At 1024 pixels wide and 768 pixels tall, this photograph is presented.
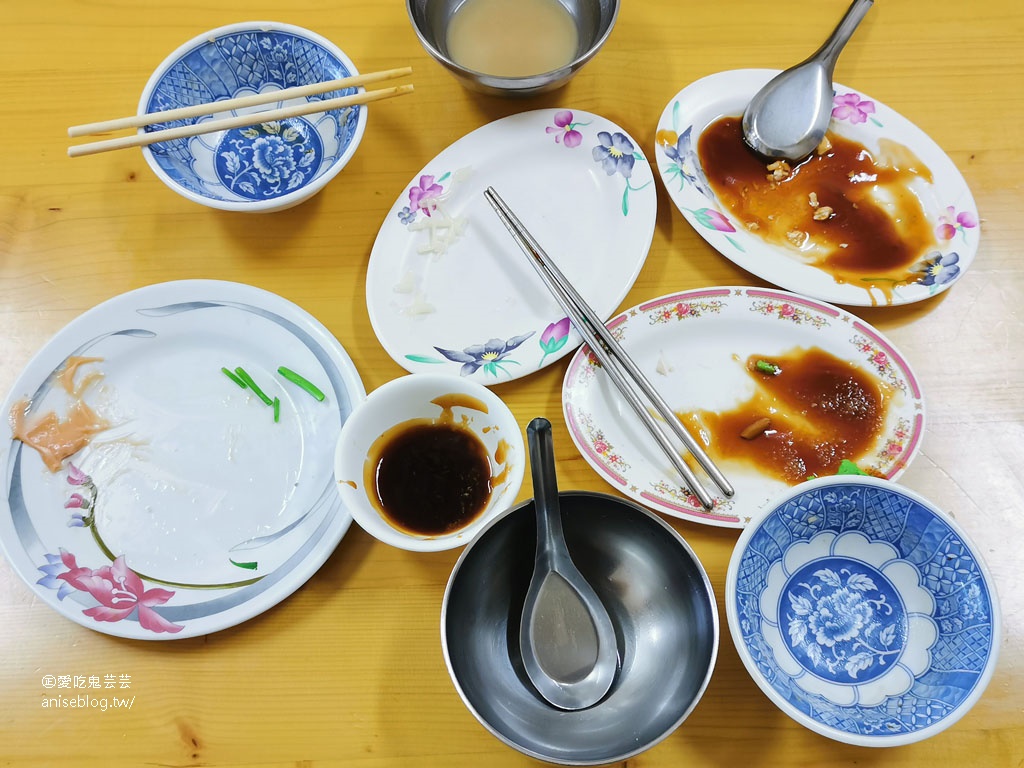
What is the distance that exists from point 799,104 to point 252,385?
40.5 inches

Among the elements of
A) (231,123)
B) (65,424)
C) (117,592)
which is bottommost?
(117,592)

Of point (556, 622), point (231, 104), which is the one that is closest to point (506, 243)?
point (231, 104)

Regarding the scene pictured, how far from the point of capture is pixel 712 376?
3.49 feet

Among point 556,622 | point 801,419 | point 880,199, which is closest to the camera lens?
point 556,622

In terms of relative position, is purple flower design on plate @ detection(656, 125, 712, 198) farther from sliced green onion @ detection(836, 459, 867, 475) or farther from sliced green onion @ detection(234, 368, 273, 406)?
Answer: sliced green onion @ detection(234, 368, 273, 406)

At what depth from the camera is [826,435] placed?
1018 mm

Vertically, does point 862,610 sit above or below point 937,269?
below

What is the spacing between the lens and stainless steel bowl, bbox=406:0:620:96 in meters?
1.10

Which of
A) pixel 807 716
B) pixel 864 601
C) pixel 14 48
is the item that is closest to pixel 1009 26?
pixel 864 601

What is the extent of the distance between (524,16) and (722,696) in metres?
1.18

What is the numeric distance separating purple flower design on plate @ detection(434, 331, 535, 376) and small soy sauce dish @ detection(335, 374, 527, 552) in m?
0.11

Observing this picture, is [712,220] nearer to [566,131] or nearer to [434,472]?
[566,131]

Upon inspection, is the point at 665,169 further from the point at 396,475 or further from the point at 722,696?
the point at 722,696

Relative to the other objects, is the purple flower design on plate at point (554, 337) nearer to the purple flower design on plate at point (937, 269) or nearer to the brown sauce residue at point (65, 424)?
the purple flower design on plate at point (937, 269)
